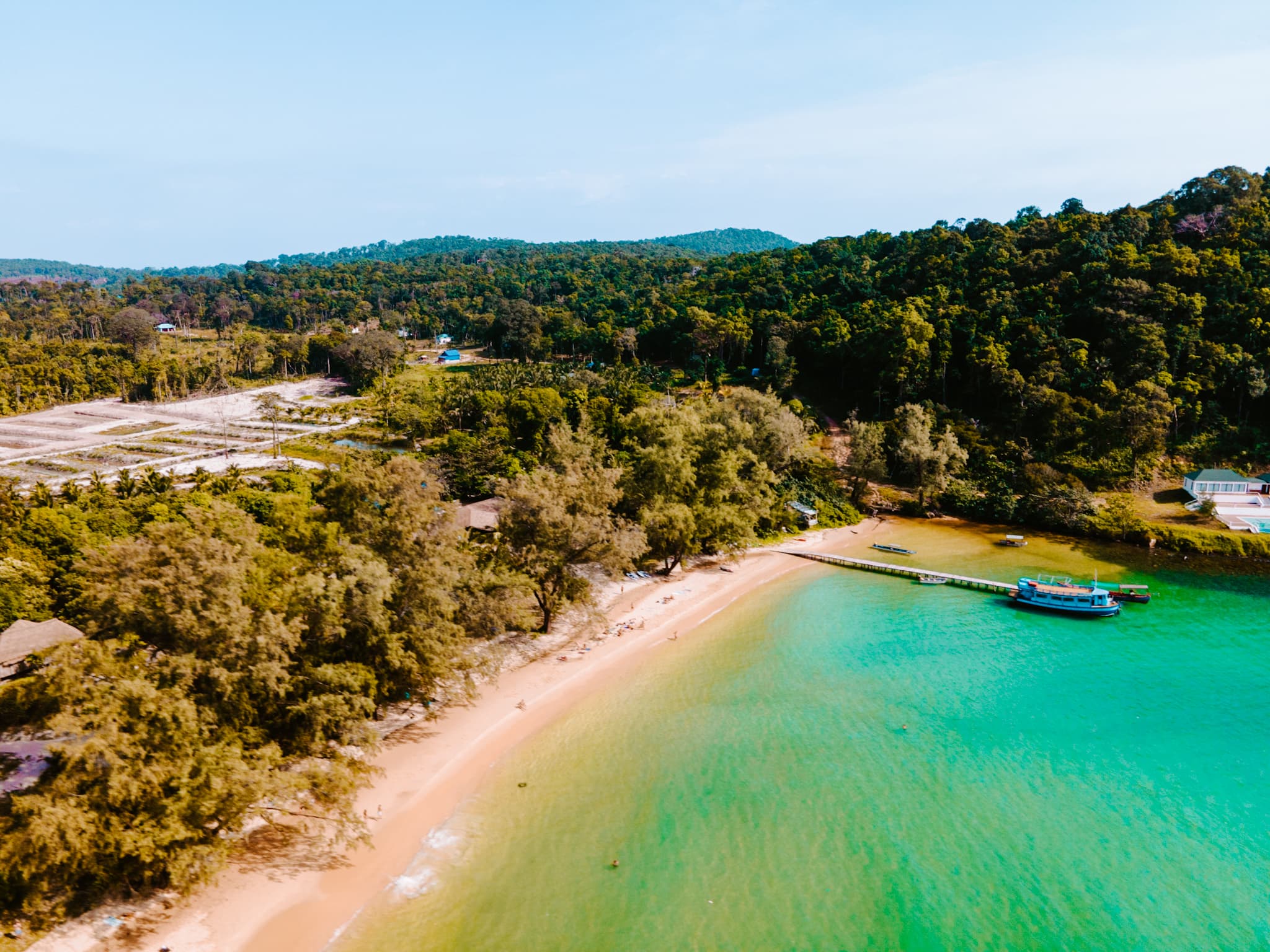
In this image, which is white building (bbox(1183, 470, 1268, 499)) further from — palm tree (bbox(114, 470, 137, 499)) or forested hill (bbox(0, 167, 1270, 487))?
palm tree (bbox(114, 470, 137, 499))

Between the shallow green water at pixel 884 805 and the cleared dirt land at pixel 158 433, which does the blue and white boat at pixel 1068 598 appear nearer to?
the shallow green water at pixel 884 805

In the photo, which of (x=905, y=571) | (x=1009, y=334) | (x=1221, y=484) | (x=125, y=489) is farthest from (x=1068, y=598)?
(x=125, y=489)

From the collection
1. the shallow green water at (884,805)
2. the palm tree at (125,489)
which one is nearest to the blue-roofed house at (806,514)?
the shallow green water at (884,805)

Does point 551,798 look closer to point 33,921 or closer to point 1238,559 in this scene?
point 33,921

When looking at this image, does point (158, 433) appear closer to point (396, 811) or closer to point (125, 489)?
point (125, 489)

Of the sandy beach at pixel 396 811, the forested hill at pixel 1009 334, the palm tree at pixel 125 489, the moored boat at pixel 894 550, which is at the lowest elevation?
the sandy beach at pixel 396 811

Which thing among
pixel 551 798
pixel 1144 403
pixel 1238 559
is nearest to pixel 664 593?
pixel 551 798
